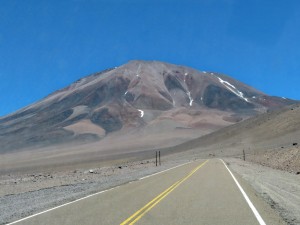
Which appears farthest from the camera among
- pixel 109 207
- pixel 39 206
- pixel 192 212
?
pixel 39 206

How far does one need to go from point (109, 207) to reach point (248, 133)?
350ft

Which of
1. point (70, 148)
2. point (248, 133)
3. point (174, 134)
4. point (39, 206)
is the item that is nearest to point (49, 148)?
point (70, 148)

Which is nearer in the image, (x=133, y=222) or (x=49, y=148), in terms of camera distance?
(x=133, y=222)

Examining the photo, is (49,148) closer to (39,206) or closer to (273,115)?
(273,115)

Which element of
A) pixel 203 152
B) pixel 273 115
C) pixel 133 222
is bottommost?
pixel 133 222

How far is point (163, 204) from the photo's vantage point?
15.8 m

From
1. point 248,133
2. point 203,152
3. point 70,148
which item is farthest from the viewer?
point 70,148

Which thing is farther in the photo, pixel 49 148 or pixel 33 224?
pixel 49 148

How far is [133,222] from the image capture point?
11938 millimetres

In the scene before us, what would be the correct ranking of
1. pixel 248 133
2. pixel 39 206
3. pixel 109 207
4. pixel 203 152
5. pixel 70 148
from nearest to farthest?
pixel 109 207
pixel 39 206
pixel 203 152
pixel 248 133
pixel 70 148

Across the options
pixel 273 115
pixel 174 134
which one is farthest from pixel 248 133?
pixel 174 134

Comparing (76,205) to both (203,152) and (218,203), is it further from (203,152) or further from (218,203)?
(203,152)

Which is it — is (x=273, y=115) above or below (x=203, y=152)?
above

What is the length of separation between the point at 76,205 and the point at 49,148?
181935 mm
